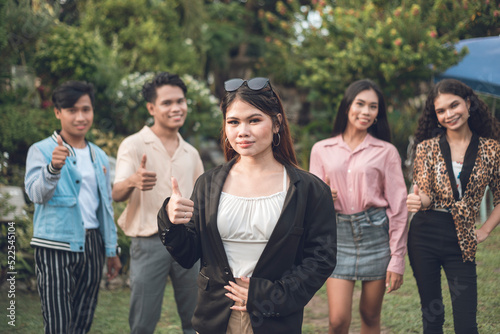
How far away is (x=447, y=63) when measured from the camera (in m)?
9.06

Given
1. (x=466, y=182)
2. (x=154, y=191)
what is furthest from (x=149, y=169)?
(x=466, y=182)

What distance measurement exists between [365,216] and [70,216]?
212 cm

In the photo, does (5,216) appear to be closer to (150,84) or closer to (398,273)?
(150,84)

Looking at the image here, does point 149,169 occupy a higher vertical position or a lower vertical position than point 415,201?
higher

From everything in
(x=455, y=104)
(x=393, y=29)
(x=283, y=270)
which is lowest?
(x=283, y=270)

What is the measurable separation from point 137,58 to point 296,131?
423 centimetres

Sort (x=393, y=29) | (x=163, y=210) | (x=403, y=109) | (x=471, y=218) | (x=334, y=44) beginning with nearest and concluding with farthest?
1. (x=163, y=210)
2. (x=471, y=218)
3. (x=393, y=29)
4. (x=334, y=44)
5. (x=403, y=109)

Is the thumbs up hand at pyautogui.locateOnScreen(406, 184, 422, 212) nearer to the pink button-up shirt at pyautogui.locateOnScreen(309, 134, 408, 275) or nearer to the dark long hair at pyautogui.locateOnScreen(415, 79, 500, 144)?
the pink button-up shirt at pyautogui.locateOnScreen(309, 134, 408, 275)

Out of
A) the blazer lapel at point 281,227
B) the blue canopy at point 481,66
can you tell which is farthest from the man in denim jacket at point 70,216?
the blue canopy at point 481,66

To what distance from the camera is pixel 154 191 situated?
152 inches

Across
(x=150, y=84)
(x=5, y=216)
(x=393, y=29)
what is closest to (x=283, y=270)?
(x=150, y=84)

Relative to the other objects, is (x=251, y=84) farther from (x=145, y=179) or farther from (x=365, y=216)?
(x=365, y=216)

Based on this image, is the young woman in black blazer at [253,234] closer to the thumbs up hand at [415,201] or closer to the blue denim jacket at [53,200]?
the thumbs up hand at [415,201]

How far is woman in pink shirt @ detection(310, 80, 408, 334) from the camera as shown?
11.8 feet
